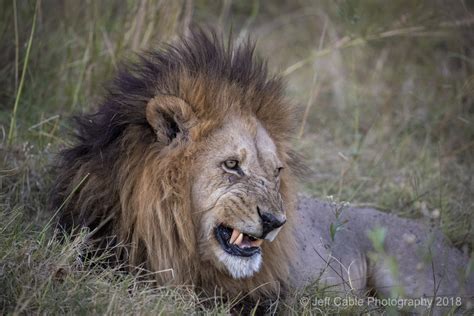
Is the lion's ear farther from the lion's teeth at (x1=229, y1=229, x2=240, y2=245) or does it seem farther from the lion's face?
the lion's teeth at (x1=229, y1=229, x2=240, y2=245)

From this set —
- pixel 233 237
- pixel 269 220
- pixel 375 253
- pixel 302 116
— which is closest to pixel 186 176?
pixel 233 237

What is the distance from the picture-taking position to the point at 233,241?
12.5 feet

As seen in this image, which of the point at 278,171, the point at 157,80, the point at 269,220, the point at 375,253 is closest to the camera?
the point at 269,220

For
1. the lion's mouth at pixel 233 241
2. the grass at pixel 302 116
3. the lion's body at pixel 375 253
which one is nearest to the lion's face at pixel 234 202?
the lion's mouth at pixel 233 241

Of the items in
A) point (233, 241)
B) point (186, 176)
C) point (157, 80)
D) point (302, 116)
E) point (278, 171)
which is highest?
point (157, 80)

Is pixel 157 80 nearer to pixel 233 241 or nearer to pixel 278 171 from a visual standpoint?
pixel 278 171

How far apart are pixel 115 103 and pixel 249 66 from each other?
2.72 ft

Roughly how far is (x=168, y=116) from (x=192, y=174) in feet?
1.13

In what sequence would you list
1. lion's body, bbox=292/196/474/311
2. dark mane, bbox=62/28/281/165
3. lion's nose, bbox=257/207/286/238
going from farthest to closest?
lion's body, bbox=292/196/474/311, dark mane, bbox=62/28/281/165, lion's nose, bbox=257/207/286/238

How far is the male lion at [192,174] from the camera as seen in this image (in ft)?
12.5

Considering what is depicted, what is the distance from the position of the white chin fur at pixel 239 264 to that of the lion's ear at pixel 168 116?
701 millimetres

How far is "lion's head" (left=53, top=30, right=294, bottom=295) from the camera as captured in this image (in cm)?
381

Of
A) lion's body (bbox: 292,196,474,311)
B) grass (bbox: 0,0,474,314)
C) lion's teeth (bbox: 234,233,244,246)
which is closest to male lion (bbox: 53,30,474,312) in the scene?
lion's teeth (bbox: 234,233,244,246)

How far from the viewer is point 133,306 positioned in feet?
11.8
